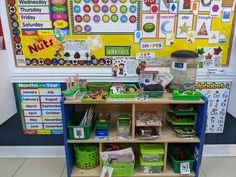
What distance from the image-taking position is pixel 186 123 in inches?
55.6

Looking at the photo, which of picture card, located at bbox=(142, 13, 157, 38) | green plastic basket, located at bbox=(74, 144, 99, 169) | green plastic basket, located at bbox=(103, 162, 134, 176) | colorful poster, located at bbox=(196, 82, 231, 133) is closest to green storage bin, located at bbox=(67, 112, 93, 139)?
green plastic basket, located at bbox=(74, 144, 99, 169)

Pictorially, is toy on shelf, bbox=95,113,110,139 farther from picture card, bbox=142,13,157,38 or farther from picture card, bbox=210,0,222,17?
picture card, bbox=210,0,222,17

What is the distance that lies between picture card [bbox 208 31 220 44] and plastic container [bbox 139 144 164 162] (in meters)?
0.88

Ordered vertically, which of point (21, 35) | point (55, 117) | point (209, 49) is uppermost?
point (21, 35)

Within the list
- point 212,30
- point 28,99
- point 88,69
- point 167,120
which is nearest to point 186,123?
point 167,120

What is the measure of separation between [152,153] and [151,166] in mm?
104

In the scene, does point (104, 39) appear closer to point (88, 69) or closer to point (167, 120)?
point (88, 69)

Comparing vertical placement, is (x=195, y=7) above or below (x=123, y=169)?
above

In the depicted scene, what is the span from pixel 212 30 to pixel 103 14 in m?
0.82

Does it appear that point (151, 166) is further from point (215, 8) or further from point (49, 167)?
point (215, 8)

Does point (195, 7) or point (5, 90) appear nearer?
point (195, 7)

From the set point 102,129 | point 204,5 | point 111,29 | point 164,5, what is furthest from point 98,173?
point 204,5

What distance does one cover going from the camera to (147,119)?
1426mm

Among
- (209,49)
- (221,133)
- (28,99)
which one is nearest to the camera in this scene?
(209,49)
